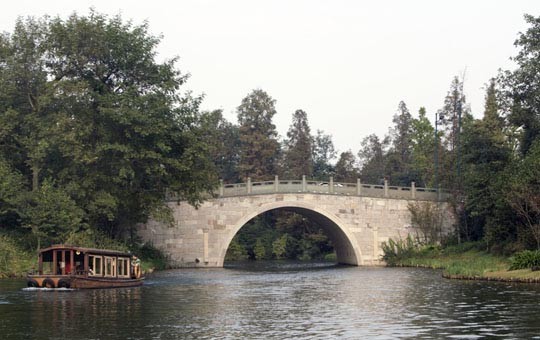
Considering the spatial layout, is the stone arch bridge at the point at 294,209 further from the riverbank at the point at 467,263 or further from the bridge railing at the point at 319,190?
the riverbank at the point at 467,263

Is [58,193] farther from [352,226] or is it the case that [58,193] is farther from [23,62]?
[352,226]

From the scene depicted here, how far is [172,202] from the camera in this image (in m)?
58.2

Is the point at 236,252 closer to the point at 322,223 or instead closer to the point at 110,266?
the point at 322,223

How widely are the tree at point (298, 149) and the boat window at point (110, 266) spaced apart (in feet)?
166

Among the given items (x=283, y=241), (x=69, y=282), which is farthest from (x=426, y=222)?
(x=69, y=282)

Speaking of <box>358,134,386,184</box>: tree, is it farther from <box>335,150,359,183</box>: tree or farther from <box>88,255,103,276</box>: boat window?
<box>88,255,103,276</box>: boat window

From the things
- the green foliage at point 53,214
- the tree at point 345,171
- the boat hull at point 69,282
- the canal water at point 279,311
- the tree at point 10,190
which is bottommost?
the canal water at point 279,311

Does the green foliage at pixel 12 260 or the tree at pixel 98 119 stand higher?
the tree at pixel 98 119

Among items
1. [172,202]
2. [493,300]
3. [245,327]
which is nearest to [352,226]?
[172,202]

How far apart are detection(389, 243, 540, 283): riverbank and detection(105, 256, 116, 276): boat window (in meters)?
16.7

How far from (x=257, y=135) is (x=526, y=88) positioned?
1537 inches

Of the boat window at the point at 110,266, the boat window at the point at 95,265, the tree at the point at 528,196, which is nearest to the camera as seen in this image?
the boat window at the point at 95,265

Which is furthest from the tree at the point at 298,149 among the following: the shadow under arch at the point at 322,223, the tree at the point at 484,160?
the tree at the point at 484,160

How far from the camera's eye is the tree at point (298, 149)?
9006cm
